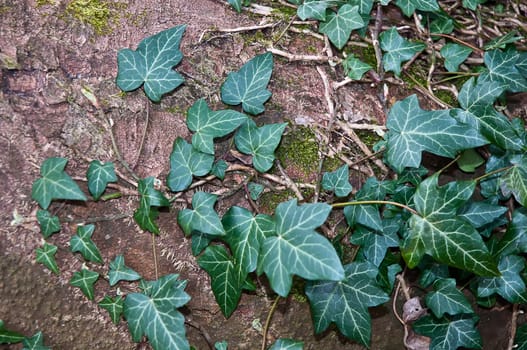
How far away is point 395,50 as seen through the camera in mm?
1403

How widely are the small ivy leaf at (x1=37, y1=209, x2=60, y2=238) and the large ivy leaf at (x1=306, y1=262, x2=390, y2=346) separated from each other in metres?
0.61

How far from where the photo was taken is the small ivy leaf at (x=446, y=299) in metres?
1.32

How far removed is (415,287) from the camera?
1.43 metres

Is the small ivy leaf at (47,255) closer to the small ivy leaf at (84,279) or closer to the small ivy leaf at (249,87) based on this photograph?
the small ivy leaf at (84,279)

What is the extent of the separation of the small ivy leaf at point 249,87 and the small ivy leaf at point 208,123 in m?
0.05

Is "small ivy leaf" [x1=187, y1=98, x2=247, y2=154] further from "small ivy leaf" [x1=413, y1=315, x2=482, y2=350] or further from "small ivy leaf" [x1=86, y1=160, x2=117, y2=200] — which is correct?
"small ivy leaf" [x1=413, y1=315, x2=482, y2=350]

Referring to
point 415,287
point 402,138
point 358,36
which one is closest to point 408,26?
point 358,36

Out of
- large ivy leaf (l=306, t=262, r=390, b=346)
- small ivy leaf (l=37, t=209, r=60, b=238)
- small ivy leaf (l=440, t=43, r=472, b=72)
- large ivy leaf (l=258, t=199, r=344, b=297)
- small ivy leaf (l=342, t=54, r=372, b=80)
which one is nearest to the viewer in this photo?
large ivy leaf (l=258, t=199, r=344, b=297)

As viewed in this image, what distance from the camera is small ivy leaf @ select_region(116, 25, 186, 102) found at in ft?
4.06

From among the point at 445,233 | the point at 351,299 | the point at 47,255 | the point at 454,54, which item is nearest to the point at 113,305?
the point at 47,255

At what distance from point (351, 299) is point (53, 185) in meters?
0.75

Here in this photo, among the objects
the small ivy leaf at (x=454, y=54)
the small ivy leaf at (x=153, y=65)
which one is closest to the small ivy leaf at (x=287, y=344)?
the small ivy leaf at (x=153, y=65)

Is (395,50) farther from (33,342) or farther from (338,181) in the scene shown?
(33,342)

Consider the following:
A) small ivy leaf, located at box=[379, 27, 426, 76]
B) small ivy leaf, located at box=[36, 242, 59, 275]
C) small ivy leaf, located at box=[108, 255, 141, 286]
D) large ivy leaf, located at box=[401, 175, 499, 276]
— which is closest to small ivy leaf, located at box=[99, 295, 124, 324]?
small ivy leaf, located at box=[108, 255, 141, 286]
